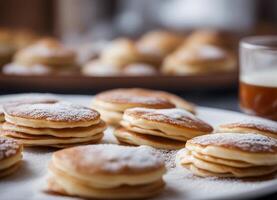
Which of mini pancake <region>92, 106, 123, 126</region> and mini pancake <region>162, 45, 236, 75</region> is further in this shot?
mini pancake <region>162, 45, 236, 75</region>

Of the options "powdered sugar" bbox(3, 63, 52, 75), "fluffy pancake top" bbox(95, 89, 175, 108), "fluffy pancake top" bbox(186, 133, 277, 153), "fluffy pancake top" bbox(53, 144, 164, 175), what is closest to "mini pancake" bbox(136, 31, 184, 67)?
"powdered sugar" bbox(3, 63, 52, 75)

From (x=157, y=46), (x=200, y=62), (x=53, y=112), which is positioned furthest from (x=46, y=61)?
(x=53, y=112)

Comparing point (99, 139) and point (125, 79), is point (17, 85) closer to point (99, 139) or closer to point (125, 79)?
point (125, 79)

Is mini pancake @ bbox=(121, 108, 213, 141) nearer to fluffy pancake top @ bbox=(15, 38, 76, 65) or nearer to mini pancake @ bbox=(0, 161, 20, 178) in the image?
mini pancake @ bbox=(0, 161, 20, 178)

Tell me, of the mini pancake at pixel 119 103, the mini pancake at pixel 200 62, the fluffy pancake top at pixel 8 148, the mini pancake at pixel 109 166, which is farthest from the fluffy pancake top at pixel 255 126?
the mini pancake at pixel 200 62

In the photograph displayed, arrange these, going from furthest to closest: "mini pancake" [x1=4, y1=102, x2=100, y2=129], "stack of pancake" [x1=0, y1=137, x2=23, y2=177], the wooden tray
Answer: the wooden tray
"mini pancake" [x1=4, y1=102, x2=100, y2=129]
"stack of pancake" [x1=0, y1=137, x2=23, y2=177]

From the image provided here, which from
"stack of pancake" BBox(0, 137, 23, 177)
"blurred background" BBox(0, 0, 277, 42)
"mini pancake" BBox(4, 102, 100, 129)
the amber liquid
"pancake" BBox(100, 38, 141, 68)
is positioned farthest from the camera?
"blurred background" BBox(0, 0, 277, 42)

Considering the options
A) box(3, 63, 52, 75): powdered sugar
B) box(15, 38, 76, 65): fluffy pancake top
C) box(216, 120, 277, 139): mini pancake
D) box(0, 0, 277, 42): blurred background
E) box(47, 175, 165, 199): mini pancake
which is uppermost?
box(47, 175, 165, 199): mini pancake
